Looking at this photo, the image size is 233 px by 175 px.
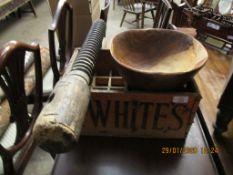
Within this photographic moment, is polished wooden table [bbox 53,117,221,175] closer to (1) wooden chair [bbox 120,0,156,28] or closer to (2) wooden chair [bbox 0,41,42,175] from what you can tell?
(2) wooden chair [bbox 0,41,42,175]

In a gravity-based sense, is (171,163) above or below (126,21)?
above

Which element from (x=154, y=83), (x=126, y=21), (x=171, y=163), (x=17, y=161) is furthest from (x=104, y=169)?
(x=126, y=21)

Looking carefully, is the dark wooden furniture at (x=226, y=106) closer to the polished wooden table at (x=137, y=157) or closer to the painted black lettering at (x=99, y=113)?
the polished wooden table at (x=137, y=157)

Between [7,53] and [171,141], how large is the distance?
695 mm

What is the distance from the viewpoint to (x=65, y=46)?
62.2 inches

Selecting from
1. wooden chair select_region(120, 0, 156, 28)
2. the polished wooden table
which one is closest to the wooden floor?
the polished wooden table

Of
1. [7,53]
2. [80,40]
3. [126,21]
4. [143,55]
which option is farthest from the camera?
[126,21]

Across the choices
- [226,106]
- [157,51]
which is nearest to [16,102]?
[157,51]

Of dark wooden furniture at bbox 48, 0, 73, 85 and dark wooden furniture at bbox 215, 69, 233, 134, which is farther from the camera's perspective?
dark wooden furniture at bbox 48, 0, 73, 85

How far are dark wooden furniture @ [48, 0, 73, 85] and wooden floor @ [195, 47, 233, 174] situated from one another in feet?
3.11

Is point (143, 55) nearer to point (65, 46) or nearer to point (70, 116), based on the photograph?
point (70, 116)

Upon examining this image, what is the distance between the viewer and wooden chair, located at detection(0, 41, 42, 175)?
88 centimetres

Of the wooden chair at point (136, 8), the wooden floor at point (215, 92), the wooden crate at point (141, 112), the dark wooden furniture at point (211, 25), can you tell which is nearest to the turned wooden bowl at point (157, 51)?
the wooden crate at point (141, 112)

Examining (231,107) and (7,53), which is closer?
(7,53)
